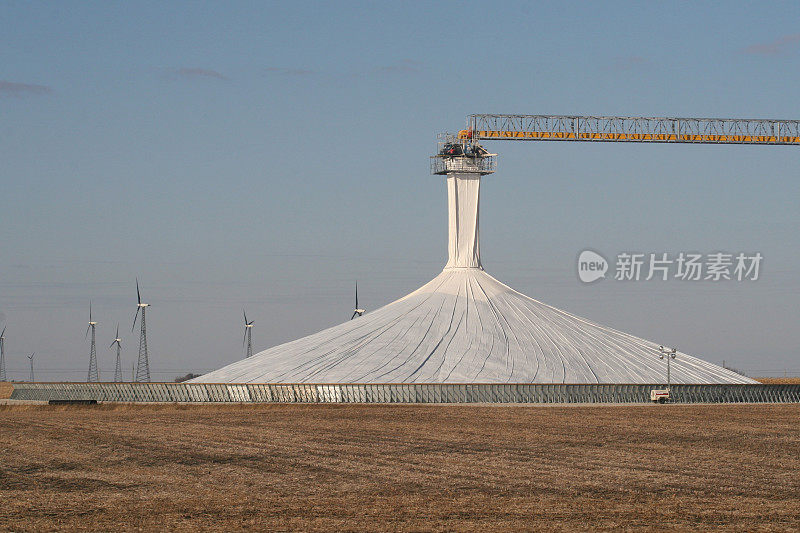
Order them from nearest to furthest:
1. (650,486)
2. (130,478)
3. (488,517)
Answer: (488,517)
(650,486)
(130,478)

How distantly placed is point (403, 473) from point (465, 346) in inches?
1906

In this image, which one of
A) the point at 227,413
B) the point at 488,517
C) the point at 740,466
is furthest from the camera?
the point at 227,413

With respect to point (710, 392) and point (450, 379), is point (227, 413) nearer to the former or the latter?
point (450, 379)

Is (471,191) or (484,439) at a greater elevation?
(471,191)

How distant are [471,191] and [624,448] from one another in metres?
55.9

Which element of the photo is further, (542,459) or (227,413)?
(227,413)

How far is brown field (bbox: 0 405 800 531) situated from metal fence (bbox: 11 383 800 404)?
1145cm

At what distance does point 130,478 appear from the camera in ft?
114

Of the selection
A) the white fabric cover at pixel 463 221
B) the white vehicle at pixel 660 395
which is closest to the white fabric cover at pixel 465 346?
the white fabric cover at pixel 463 221

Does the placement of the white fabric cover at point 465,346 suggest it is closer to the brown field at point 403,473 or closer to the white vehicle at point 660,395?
the white vehicle at point 660,395

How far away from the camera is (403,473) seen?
35.7 meters

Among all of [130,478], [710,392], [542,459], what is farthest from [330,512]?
[710,392]

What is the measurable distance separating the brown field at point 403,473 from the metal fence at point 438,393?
37.6 feet

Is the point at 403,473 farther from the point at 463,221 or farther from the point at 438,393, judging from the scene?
the point at 463,221
